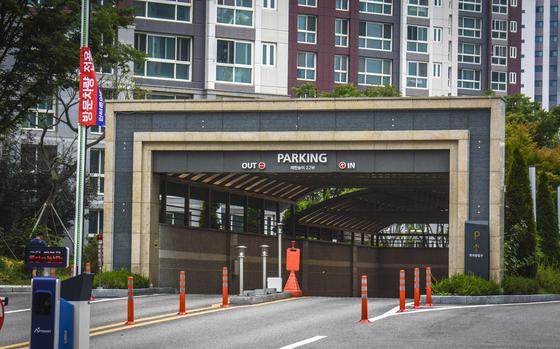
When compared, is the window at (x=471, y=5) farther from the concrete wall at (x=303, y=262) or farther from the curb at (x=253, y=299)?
the curb at (x=253, y=299)

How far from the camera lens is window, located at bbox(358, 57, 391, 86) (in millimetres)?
79438

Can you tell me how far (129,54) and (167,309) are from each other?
25580 mm

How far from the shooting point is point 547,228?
1556 inches

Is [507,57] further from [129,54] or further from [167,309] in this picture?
[167,309]

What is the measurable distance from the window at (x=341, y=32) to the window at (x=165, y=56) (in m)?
13.0

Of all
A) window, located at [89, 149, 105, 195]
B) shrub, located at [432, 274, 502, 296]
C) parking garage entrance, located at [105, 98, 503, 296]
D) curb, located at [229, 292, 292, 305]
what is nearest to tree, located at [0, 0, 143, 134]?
parking garage entrance, located at [105, 98, 503, 296]

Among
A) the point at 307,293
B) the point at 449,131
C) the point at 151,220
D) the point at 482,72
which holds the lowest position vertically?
the point at 307,293

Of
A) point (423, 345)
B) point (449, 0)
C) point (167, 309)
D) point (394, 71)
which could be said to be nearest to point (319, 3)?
point (394, 71)

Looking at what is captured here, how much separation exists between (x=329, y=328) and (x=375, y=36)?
2438 inches

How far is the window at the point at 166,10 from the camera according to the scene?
223 ft

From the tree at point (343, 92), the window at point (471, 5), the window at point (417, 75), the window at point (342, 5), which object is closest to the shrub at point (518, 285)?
the tree at point (343, 92)

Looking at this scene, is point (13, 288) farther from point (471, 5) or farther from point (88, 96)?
point (471, 5)

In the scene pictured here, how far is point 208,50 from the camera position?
68750mm

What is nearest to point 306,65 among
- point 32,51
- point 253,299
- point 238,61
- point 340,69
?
point 340,69
